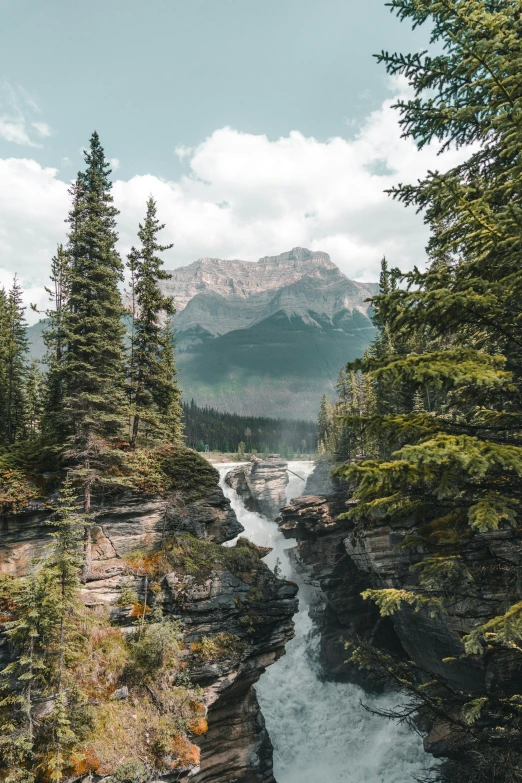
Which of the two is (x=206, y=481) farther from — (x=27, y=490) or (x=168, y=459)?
(x=27, y=490)

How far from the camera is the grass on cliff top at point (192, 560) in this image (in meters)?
21.1

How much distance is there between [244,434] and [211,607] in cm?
12410

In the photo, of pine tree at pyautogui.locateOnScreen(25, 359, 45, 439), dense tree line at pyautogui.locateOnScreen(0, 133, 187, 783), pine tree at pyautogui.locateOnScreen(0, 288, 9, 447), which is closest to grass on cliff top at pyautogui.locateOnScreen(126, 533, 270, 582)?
dense tree line at pyautogui.locateOnScreen(0, 133, 187, 783)

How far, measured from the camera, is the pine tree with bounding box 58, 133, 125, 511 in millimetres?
21562

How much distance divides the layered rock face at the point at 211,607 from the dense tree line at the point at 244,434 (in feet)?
320

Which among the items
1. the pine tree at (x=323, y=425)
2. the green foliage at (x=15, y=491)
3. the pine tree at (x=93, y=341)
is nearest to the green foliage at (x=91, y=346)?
the pine tree at (x=93, y=341)

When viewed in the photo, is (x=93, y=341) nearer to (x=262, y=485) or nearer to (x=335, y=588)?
(x=335, y=588)

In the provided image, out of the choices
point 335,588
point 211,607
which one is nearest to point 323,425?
point 335,588

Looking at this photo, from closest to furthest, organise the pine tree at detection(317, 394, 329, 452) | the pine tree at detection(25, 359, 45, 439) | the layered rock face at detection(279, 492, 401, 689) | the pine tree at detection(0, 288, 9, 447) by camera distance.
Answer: the layered rock face at detection(279, 492, 401, 689), the pine tree at detection(0, 288, 9, 447), the pine tree at detection(25, 359, 45, 439), the pine tree at detection(317, 394, 329, 452)

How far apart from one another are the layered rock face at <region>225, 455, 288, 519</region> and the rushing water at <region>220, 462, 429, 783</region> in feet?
94.5

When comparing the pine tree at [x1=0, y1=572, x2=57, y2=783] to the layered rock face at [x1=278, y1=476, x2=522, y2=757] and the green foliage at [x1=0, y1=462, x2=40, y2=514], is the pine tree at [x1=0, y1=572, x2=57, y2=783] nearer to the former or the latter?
the green foliage at [x1=0, y1=462, x2=40, y2=514]

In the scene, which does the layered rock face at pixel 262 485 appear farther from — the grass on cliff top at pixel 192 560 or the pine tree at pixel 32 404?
the grass on cliff top at pixel 192 560

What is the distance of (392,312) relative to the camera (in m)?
7.27

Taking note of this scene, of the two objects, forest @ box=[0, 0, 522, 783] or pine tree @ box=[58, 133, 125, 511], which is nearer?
forest @ box=[0, 0, 522, 783]
